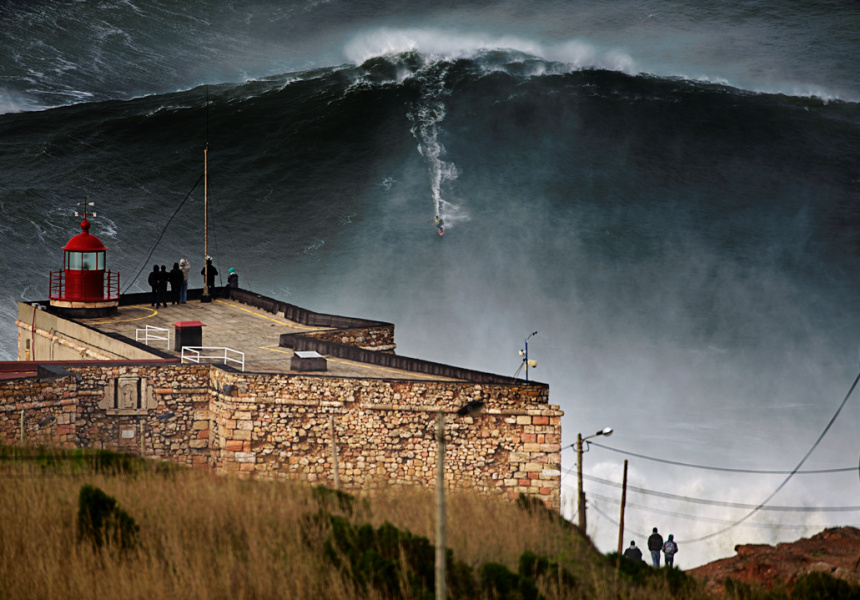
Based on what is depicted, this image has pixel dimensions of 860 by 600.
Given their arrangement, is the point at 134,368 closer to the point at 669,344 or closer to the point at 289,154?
the point at 669,344

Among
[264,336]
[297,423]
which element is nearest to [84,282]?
[264,336]

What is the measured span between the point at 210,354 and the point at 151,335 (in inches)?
142

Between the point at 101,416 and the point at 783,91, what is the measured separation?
8728cm

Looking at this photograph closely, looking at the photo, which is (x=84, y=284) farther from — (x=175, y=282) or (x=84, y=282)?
(x=175, y=282)

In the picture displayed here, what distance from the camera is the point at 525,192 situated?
87500mm

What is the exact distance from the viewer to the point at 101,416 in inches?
962

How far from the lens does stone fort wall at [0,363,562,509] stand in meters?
23.1

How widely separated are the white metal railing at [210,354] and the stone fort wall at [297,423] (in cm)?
166

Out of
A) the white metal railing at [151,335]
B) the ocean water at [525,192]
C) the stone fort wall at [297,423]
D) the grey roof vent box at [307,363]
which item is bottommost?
the stone fort wall at [297,423]

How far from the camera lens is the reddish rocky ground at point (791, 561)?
24219mm

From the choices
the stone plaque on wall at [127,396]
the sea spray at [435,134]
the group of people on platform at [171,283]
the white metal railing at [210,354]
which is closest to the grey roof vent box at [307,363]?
the white metal railing at [210,354]

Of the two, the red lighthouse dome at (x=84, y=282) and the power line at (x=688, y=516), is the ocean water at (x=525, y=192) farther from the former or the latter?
the red lighthouse dome at (x=84, y=282)

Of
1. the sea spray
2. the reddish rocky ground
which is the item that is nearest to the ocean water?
the sea spray

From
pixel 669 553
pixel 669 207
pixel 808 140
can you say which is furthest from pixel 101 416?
pixel 808 140
